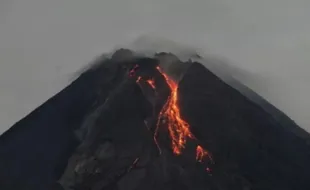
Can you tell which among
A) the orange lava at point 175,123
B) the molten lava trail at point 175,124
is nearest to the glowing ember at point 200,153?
the molten lava trail at point 175,124

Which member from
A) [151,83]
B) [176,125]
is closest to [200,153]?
[176,125]

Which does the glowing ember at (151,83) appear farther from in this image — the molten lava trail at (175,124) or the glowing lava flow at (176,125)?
the glowing lava flow at (176,125)

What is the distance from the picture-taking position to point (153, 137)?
8.79 meters

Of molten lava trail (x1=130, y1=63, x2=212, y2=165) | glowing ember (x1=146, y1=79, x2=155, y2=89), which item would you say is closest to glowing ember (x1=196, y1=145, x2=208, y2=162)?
molten lava trail (x1=130, y1=63, x2=212, y2=165)

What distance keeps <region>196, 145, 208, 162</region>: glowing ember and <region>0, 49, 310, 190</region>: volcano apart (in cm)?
1

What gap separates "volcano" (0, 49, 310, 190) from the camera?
8.49 meters

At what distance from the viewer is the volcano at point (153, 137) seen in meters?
8.49

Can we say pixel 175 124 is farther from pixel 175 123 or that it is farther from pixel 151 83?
pixel 151 83

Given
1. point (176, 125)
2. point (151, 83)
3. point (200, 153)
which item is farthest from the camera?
point (151, 83)

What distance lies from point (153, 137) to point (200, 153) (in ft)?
2.08

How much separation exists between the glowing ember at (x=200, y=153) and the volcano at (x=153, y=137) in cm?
1

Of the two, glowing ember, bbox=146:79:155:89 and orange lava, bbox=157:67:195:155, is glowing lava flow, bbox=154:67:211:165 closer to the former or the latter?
orange lava, bbox=157:67:195:155

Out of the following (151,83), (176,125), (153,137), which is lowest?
(176,125)

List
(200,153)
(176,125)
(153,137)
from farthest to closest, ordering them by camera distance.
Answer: (176,125), (153,137), (200,153)
